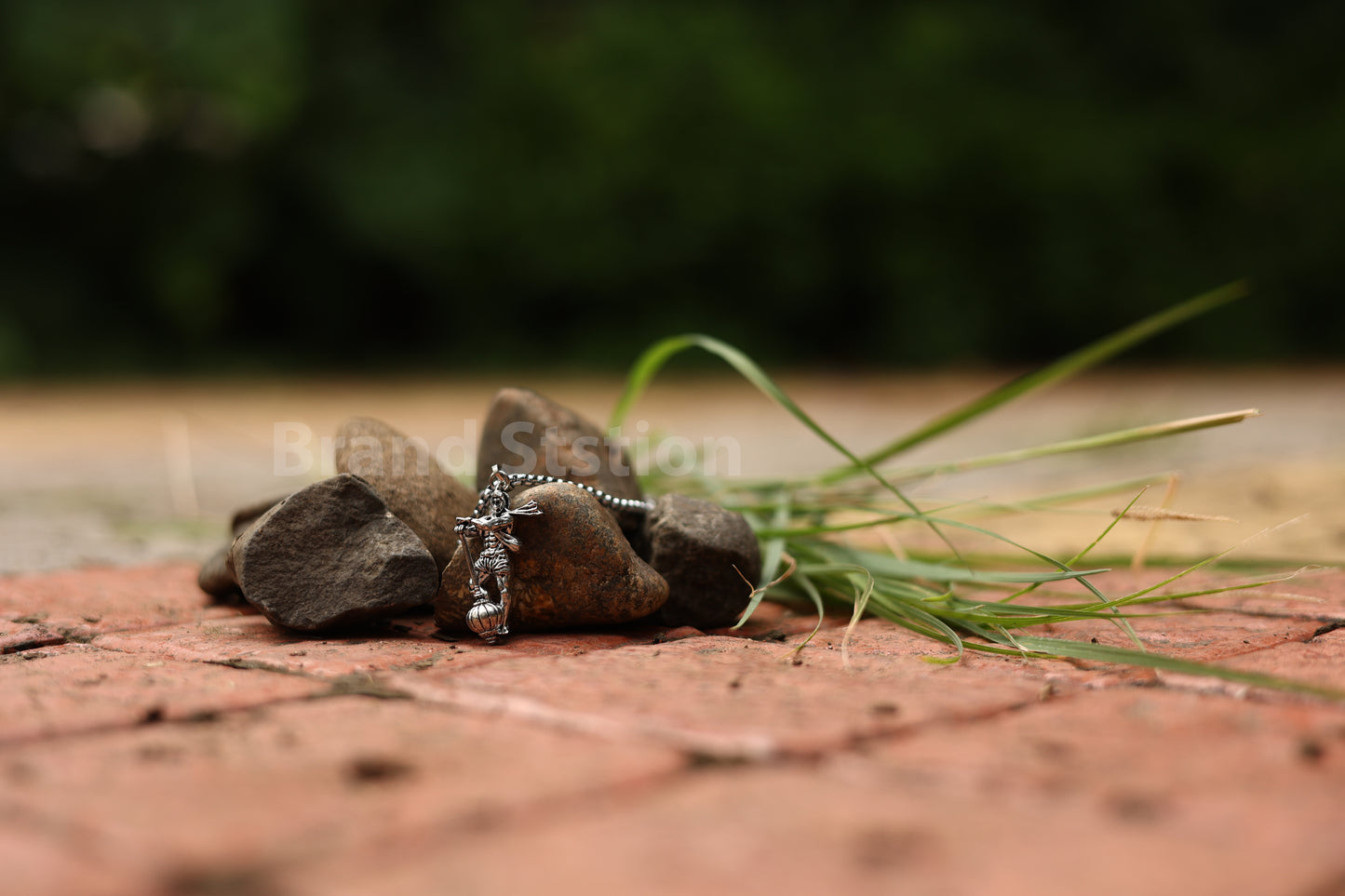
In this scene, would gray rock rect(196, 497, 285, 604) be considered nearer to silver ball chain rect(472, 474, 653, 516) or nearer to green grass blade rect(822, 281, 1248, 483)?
silver ball chain rect(472, 474, 653, 516)

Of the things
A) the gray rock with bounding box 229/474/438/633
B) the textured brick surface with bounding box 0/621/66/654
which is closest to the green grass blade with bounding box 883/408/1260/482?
the gray rock with bounding box 229/474/438/633

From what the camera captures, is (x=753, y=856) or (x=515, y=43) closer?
(x=753, y=856)

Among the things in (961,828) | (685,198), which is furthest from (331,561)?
(685,198)

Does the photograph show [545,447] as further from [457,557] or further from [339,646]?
[339,646]

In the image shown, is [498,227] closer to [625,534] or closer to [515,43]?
[515,43]

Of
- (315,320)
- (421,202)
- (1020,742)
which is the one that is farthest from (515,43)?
(1020,742)

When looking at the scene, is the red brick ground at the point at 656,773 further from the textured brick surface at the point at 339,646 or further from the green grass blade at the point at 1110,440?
the green grass blade at the point at 1110,440

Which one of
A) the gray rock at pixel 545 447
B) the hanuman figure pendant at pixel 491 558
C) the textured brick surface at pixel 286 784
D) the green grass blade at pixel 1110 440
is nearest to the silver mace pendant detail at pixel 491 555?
the hanuman figure pendant at pixel 491 558
